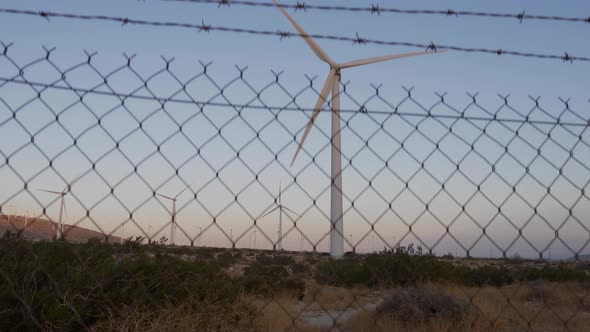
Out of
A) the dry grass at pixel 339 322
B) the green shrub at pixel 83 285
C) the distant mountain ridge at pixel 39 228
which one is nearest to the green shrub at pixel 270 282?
the dry grass at pixel 339 322

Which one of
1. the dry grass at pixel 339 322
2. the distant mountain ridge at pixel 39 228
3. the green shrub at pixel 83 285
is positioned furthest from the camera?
the dry grass at pixel 339 322

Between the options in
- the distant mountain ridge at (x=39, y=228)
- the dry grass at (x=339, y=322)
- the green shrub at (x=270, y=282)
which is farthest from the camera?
the green shrub at (x=270, y=282)

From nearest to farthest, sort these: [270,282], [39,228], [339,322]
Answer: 1. [39,228]
2. [339,322]
3. [270,282]

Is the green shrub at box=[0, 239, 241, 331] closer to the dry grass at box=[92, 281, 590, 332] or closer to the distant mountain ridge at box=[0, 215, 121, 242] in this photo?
the dry grass at box=[92, 281, 590, 332]

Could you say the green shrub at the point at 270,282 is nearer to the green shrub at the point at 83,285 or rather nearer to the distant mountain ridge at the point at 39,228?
the green shrub at the point at 83,285

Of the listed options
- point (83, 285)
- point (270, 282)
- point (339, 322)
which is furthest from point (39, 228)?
point (270, 282)

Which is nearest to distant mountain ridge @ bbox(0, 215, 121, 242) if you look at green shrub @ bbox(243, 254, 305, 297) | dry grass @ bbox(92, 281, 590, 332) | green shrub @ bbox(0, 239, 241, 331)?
green shrub @ bbox(0, 239, 241, 331)

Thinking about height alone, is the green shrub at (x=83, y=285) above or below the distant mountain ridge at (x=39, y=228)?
below

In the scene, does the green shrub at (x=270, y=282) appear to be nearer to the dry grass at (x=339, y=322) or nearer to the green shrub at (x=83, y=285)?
the dry grass at (x=339, y=322)

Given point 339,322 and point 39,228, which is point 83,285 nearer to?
point 39,228

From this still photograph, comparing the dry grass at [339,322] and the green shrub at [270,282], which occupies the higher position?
the green shrub at [270,282]

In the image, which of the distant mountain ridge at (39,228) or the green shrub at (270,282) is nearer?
the distant mountain ridge at (39,228)

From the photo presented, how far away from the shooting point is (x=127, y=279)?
6.46 metres

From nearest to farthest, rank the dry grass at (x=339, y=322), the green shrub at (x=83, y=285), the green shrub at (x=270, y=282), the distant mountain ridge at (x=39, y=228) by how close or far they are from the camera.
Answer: the distant mountain ridge at (x=39, y=228)
the green shrub at (x=83, y=285)
the dry grass at (x=339, y=322)
the green shrub at (x=270, y=282)
